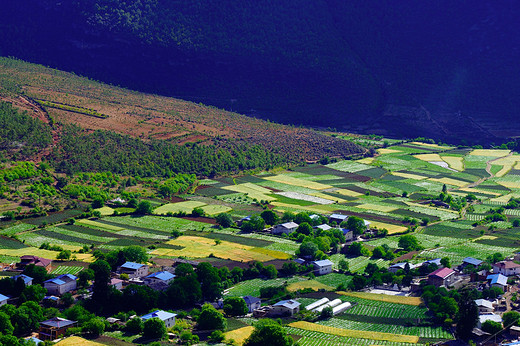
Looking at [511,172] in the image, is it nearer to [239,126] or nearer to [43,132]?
[239,126]

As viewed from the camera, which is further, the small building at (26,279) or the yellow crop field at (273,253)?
the yellow crop field at (273,253)

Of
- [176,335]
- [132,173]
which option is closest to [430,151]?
[132,173]

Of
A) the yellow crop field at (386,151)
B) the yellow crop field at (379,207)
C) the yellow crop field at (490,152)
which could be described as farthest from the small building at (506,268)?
the yellow crop field at (490,152)

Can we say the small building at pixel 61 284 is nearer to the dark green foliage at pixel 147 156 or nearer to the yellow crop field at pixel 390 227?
the yellow crop field at pixel 390 227

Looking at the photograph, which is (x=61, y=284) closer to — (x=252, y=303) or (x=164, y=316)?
(x=164, y=316)

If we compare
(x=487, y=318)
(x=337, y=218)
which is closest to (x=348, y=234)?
(x=337, y=218)

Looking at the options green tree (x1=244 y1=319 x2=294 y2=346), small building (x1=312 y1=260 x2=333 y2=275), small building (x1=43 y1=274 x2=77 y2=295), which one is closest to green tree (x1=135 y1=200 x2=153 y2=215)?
small building (x1=312 y1=260 x2=333 y2=275)
